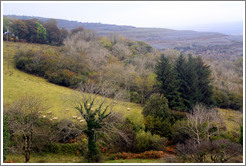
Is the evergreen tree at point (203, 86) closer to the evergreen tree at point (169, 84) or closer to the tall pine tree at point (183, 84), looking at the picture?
the tall pine tree at point (183, 84)

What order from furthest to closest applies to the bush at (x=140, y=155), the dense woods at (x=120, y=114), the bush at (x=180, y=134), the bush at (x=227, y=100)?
the bush at (x=227, y=100), the bush at (x=180, y=134), the bush at (x=140, y=155), the dense woods at (x=120, y=114)

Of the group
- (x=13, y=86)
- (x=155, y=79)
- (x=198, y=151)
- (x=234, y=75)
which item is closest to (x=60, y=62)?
(x=13, y=86)

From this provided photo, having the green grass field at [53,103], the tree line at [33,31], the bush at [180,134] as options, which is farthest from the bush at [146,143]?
the tree line at [33,31]

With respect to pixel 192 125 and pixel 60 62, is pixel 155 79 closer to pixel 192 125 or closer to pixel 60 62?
pixel 192 125

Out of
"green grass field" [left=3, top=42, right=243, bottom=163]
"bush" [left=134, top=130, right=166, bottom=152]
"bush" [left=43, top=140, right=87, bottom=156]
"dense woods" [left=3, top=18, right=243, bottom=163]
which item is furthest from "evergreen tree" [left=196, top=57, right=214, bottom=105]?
"bush" [left=43, top=140, right=87, bottom=156]

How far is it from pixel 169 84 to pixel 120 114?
388 inches

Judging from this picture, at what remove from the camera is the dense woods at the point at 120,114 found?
12.9 meters

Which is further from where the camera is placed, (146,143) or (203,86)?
(203,86)

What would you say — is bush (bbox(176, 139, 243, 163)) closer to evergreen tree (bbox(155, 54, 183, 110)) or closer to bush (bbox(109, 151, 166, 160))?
bush (bbox(109, 151, 166, 160))

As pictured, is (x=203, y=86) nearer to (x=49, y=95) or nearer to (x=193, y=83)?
(x=193, y=83)

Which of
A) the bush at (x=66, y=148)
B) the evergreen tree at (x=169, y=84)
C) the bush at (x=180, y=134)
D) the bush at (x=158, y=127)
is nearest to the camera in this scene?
the bush at (x=66, y=148)

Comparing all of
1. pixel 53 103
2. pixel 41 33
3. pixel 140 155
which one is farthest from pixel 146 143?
pixel 41 33

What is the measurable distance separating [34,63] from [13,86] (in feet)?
30.1

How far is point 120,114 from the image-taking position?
17047 millimetres
